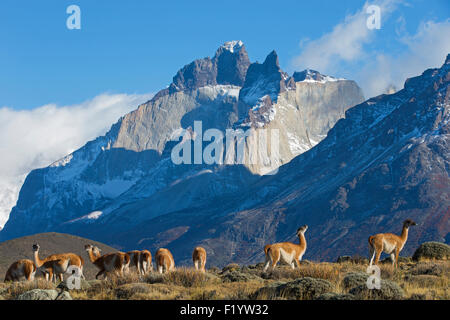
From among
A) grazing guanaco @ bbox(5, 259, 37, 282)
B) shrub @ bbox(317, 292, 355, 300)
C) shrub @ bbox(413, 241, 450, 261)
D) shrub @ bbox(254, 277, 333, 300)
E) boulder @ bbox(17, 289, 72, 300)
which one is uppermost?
shrub @ bbox(413, 241, 450, 261)

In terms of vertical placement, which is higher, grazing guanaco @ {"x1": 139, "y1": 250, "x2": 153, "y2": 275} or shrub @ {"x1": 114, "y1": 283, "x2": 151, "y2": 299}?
grazing guanaco @ {"x1": 139, "y1": 250, "x2": 153, "y2": 275}

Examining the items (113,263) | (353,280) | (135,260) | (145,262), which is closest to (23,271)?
(113,263)

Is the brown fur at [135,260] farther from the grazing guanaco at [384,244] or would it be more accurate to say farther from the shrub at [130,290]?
the grazing guanaco at [384,244]

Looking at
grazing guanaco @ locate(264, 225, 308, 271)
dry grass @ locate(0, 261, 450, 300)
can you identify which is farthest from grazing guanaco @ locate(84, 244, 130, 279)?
grazing guanaco @ locate(264, 225, 308, 271)

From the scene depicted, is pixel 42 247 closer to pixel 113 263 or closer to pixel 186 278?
pixel 113 263

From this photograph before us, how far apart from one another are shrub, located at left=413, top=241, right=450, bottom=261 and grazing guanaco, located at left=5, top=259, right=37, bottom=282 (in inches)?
906

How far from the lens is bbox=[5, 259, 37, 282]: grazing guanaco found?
3269 centimetres

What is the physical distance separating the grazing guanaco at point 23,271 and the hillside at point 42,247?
33807 mm

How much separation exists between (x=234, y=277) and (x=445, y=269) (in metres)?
9.62

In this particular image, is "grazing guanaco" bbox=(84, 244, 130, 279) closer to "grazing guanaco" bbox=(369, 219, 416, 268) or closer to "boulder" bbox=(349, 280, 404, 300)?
"grazing guanaco" bbox=(369, 219, 416, 268)

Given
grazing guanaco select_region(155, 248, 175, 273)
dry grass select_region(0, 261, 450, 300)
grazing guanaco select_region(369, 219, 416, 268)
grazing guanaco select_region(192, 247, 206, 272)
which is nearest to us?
dry grass select_region(0, 261, 450, 300)

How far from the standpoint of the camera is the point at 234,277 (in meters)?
31.1
